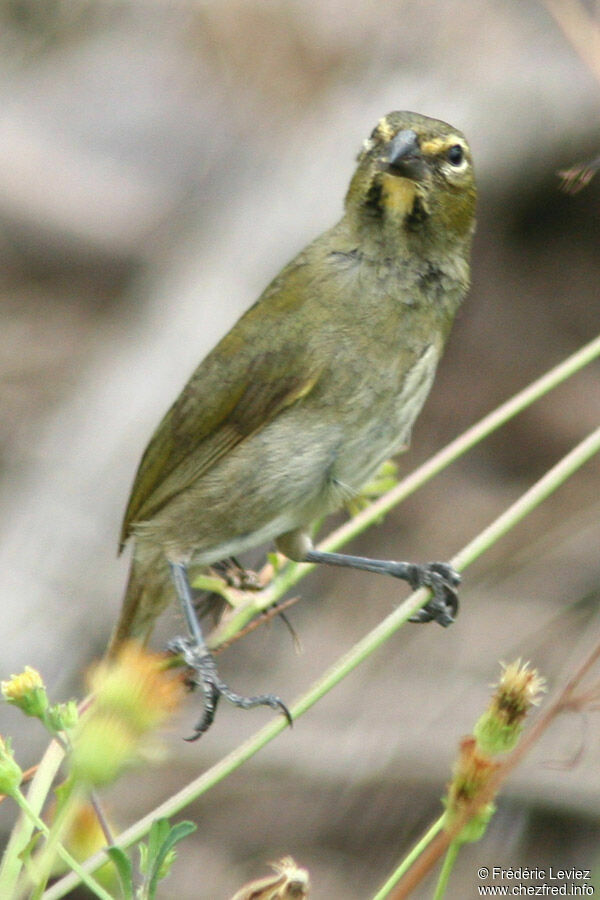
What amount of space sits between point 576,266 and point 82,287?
239 centimetres

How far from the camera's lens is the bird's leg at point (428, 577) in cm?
288

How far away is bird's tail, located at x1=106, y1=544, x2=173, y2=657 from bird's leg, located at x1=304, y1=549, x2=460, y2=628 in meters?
0.36

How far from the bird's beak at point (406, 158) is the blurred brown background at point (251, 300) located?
67 centimetres

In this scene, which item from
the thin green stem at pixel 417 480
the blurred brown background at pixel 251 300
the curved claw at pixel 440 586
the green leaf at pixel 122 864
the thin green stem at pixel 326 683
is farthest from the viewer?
the blurred brown background at pixel 251 300

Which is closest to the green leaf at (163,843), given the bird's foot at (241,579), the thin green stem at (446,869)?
the thin green stem at (446,869)

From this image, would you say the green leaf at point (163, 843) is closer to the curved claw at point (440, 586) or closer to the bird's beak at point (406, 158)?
the curved claw at point (440, 586)

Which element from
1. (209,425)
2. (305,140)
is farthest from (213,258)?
(209,425)

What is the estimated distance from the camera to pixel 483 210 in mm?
5320

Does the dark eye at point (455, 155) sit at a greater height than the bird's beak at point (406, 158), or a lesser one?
greater

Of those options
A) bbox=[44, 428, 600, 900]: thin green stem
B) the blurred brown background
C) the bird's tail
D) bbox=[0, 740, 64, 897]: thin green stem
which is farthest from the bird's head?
bbox=[0, 740, 64, 897]: thin green stem

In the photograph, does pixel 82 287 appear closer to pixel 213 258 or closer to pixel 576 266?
pixel 213 258

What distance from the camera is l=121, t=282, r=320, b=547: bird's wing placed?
114 inches

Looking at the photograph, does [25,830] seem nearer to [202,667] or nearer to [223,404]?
[202,667]

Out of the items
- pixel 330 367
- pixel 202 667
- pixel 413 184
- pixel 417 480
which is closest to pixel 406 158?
pixel 413 184
